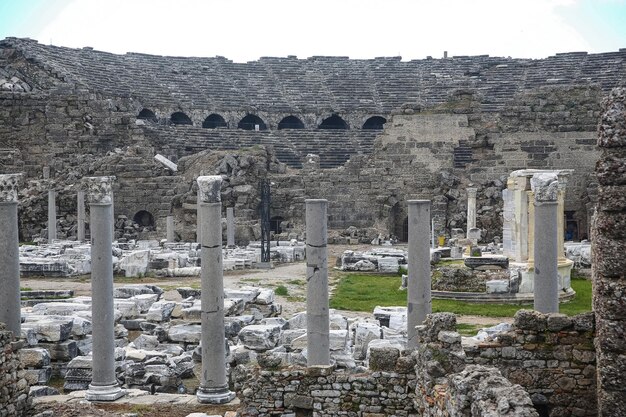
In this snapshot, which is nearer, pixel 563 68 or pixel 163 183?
pixel 163 183

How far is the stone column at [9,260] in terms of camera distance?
11188 millimetres

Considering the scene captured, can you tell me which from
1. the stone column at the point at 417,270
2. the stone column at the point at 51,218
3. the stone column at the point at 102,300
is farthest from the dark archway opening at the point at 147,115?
the stone column at the point at 417,270

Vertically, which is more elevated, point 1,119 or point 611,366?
point 1,119

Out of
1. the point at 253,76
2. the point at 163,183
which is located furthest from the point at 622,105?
the point at 253,76

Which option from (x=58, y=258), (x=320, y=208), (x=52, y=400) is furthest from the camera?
(x=58, y=258)

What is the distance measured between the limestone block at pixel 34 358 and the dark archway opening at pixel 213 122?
3419cm

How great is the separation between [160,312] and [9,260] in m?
5.73

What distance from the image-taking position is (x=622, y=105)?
7.11 m

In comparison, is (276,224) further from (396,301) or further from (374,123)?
(396,301)

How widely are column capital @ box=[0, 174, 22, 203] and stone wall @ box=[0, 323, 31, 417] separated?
191 cm

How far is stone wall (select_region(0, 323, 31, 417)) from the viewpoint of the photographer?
9914mm

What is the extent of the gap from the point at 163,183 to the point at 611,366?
99.4ft

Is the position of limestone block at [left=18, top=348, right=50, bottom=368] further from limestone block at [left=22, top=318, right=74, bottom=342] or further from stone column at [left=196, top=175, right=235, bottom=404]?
stone column at [left=196, top=175, right=235, bottom=404]

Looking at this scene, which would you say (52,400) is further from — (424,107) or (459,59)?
(459,59)
